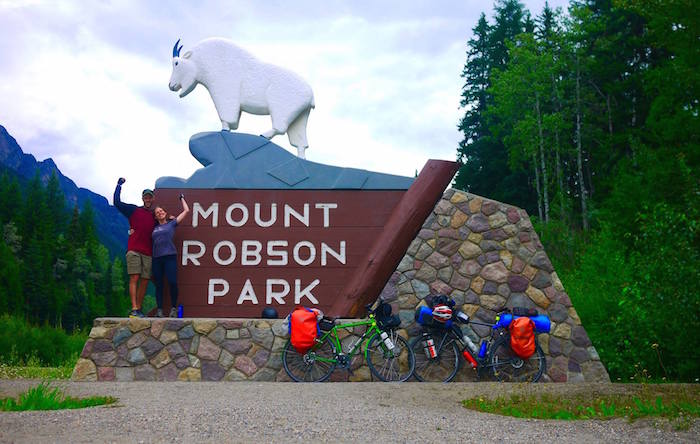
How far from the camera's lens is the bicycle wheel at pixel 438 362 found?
8320 millimetres

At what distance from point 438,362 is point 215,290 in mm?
3019

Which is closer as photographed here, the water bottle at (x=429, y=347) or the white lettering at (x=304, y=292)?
the water bottle at (x=429, y=347)

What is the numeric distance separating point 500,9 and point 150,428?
36838mm

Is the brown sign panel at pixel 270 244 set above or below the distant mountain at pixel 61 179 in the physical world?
below

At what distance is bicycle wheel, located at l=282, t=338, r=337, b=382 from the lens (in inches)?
324

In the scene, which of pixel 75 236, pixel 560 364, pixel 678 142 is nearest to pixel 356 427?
pixel 560 364

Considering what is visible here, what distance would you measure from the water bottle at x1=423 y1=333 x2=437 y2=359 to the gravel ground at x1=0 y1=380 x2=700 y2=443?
1.44 meters

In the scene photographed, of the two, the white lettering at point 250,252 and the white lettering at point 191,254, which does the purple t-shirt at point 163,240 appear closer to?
the white lettering at point 191,254

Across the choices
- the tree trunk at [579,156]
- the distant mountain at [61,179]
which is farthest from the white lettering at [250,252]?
the distant mountain at [61,179]

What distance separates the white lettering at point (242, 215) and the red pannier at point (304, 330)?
A: 6.11 feet

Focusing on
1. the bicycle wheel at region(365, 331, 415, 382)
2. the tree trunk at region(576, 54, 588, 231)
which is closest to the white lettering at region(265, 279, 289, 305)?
the bicycle wheel at region(365, 331, 415, 382)

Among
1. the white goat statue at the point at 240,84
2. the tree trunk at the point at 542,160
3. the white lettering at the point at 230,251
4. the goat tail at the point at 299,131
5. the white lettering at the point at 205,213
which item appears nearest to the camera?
the white lettering at the point at 230,251

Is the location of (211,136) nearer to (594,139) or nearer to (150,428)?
(150,428)

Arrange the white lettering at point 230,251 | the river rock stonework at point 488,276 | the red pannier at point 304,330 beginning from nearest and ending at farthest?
the red pannier at point 304,330, the river rock stonework at point 488,276, the white lettering at point 230,251
